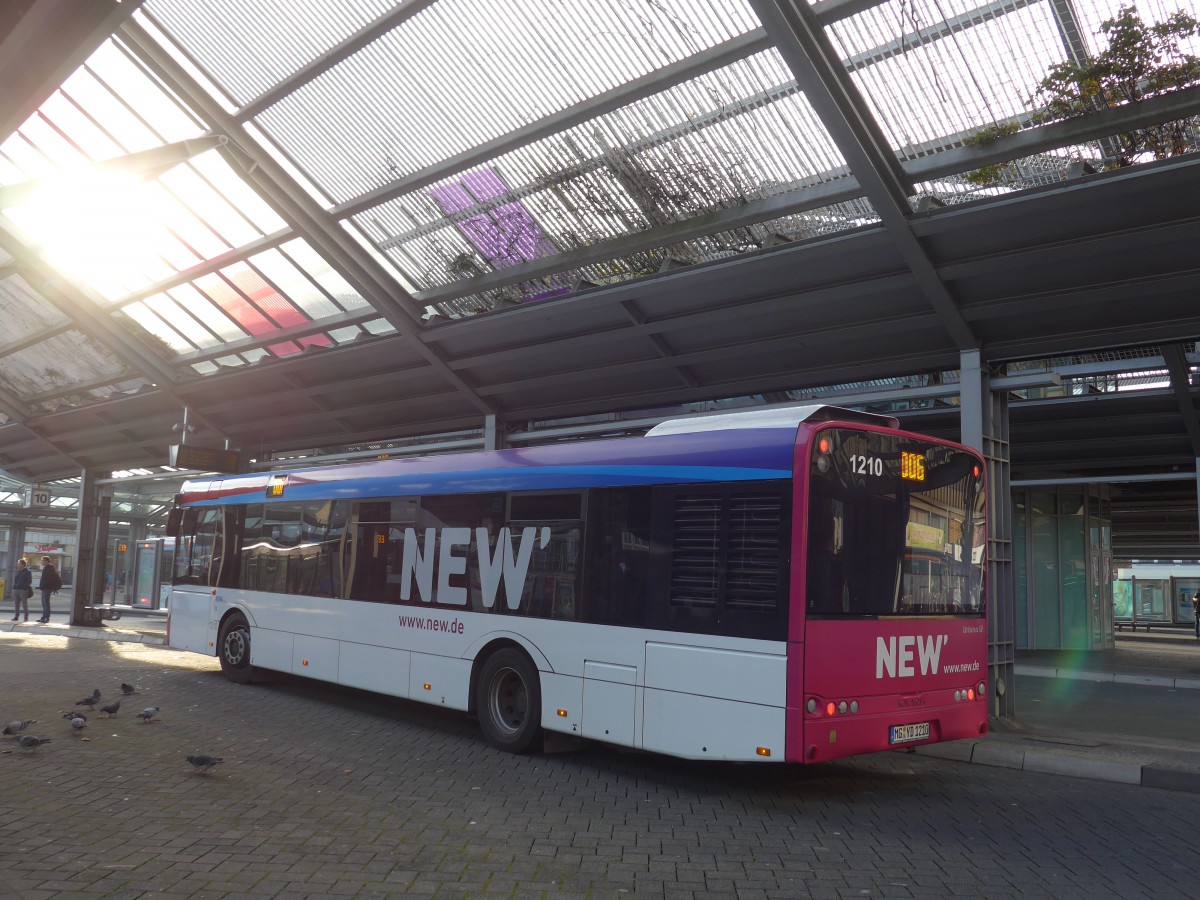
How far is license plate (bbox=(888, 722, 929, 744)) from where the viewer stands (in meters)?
7.10

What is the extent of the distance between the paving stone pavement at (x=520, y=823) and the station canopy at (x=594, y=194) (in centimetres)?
479

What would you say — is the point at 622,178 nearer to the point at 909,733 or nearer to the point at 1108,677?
the point at 909,733

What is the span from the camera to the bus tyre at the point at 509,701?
8602 mm

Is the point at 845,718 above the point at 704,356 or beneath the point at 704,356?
beneath

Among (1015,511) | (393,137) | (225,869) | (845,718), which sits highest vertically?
(393,137)

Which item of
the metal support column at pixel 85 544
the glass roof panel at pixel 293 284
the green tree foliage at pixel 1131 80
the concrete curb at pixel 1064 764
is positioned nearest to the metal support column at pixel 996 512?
the concrete curb at pixel 1064 764

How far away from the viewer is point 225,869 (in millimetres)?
5008

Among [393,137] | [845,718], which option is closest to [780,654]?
[845,718]

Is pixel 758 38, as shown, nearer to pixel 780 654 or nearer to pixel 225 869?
pixel 780 654

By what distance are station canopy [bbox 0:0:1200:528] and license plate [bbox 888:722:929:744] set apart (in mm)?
4863

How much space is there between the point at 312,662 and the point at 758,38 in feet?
27.9

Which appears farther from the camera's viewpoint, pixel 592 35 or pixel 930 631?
pixel 592 35

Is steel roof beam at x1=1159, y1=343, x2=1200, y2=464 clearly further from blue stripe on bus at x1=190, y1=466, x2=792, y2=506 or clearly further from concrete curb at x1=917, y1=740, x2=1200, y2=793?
blue stripe on bus at x1=190, y1=466, x2=792, y2=506

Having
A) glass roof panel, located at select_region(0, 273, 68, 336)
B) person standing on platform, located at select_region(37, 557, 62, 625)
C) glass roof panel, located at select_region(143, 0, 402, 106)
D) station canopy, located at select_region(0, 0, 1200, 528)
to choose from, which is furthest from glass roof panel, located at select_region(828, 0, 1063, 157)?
person standing on platform, located at select_region(37, 557, 62, 625)
